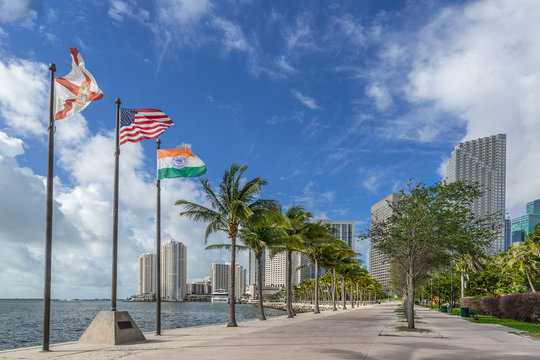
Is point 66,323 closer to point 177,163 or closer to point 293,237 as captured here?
point 293,237

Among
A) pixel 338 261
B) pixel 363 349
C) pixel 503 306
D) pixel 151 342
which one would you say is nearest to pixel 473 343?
pixel 363 349

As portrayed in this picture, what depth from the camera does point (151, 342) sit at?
17.4 m

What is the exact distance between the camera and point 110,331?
16.4m

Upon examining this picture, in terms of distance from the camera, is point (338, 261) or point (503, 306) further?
point (338, 261)

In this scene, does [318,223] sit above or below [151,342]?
above

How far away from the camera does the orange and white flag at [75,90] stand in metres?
15.9

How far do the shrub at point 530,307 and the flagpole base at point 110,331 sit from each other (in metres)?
28.2

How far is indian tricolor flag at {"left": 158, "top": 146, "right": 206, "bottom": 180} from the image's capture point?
20.9 meters

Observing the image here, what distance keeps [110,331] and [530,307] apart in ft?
98.2

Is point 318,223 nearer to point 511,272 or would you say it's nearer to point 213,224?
point 213,224

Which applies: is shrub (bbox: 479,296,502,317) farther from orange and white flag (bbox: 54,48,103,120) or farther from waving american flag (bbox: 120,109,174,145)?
orange and white flag (bbox: 54,48,103,120)

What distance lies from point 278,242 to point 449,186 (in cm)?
1259

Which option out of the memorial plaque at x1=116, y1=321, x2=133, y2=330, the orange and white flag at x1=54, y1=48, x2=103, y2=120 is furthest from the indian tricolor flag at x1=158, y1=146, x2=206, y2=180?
the memorial plaque at x1=116, y1=321, x2=133, y2=330

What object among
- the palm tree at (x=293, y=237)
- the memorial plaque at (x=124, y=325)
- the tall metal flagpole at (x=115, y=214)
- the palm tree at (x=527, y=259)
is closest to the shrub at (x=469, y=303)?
the palm tree at (x=527, y=259)
